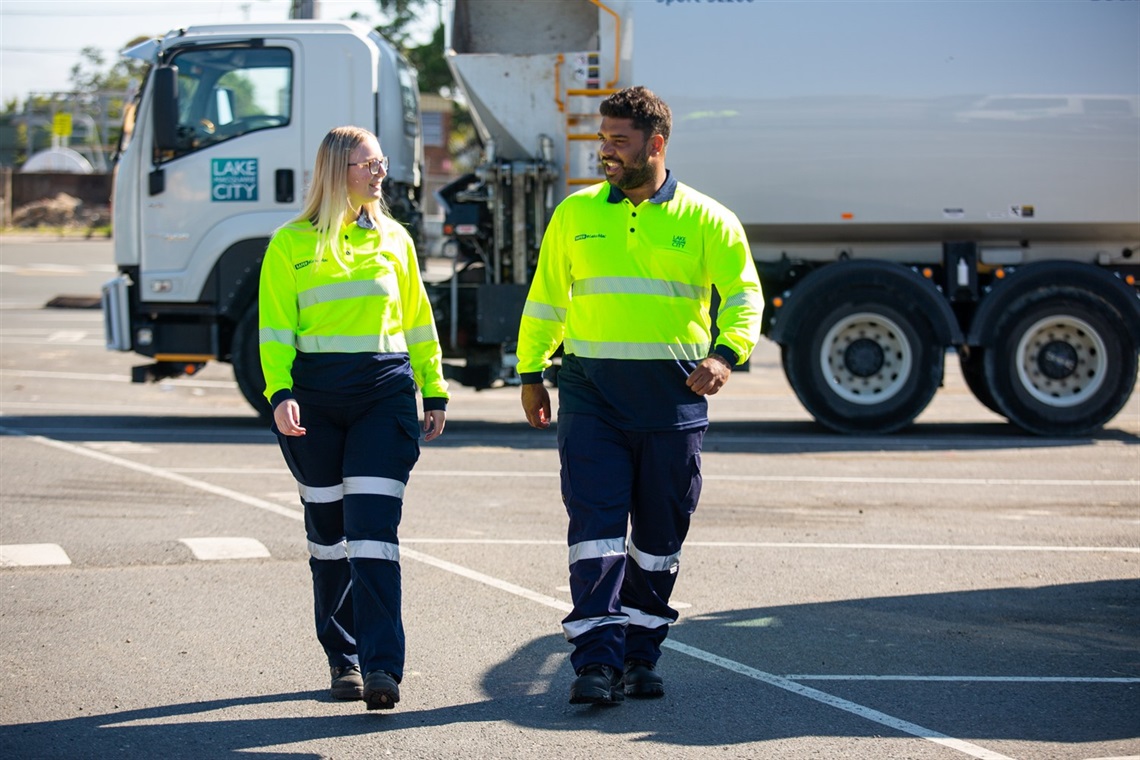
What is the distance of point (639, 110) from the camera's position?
498 cm

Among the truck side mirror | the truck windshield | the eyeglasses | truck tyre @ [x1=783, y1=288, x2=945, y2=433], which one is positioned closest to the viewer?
the eyeglasses

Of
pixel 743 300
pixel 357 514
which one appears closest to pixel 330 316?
pixel 357 514

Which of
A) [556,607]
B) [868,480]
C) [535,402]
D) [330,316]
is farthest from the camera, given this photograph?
[868,480]

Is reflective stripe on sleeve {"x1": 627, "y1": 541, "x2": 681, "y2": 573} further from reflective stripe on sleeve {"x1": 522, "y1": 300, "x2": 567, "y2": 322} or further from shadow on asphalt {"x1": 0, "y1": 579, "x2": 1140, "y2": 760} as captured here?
reflective stripe on sleeve {"x1": 522, "y1": 300, "x2": 567, "y2": 322}

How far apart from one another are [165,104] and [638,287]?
7.95 metres

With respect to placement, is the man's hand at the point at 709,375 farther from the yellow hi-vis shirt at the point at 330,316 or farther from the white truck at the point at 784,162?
the white truck at the point at 784,162

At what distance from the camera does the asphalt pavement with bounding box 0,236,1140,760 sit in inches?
183

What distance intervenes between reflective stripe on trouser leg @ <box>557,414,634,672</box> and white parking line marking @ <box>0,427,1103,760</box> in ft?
2.15

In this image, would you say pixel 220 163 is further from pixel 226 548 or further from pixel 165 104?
pixel 226 548

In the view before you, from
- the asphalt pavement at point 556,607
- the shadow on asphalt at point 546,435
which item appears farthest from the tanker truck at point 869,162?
the asphalt pavement at point 556,607

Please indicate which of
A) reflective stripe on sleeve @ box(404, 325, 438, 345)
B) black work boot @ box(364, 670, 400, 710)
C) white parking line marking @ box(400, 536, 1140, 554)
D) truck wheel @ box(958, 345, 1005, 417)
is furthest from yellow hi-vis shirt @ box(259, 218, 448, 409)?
truck wheel @ box(958, 345, 1005, 417)

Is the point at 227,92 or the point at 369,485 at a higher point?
the point at 227,92

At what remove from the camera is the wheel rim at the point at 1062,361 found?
40.7ft

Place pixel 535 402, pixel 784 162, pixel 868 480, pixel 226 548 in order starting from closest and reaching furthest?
pixel 535 402 → pixel 226 548 → pixel 868 480 → pixel 784 162
